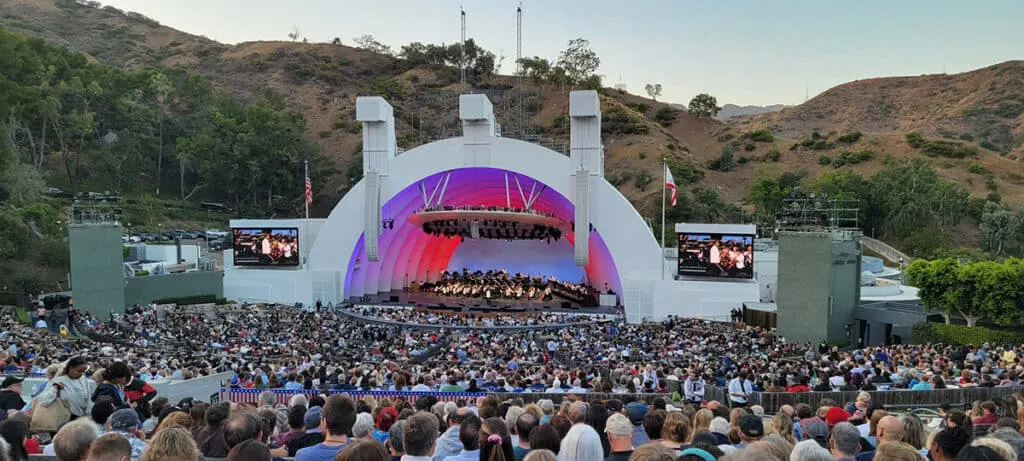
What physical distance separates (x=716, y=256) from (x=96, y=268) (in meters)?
25.7

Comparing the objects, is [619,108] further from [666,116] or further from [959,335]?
[959,335]

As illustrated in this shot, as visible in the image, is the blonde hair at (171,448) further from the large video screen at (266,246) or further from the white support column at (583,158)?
the large video screen at (266,246)

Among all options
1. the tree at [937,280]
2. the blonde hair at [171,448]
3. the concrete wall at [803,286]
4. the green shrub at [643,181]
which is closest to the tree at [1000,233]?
the green shrub at [643,181]

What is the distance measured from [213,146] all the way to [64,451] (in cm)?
6203

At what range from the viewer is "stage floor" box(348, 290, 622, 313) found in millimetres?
32844

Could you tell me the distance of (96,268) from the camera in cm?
2953

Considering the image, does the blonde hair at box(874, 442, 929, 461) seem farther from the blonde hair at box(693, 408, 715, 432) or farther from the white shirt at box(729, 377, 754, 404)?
the white shirt at box(729, 377, 754, 404)

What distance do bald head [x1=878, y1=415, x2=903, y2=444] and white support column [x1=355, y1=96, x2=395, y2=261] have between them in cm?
2942

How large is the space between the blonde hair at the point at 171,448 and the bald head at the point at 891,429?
446 centimetres

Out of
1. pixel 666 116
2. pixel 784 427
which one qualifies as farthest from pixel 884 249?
pixel 784 427

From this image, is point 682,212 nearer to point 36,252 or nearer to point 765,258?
point 765,258

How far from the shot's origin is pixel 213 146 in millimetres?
61000

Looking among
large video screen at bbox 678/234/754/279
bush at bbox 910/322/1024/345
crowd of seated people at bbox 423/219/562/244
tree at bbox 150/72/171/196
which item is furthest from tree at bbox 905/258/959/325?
tree at bbox 150/72/171/196

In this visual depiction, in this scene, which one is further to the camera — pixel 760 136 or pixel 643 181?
pixel 760 136
